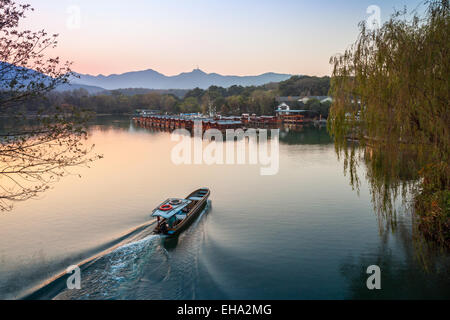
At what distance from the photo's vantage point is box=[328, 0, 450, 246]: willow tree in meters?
8.12

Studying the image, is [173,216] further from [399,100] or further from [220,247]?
[399,100]

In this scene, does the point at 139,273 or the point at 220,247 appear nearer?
the point at 139,273

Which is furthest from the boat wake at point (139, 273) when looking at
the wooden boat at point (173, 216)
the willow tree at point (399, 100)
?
the willow tree at point (399, 100)

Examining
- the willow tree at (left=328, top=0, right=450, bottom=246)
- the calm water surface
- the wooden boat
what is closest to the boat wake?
the calm water surface

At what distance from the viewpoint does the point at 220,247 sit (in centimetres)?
1237

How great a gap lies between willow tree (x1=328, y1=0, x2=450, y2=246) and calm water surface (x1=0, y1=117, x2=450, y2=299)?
2475 mm

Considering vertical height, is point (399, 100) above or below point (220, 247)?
above

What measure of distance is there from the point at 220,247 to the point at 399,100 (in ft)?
26.2

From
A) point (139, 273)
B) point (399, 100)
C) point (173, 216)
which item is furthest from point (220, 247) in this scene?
point (399, 100)

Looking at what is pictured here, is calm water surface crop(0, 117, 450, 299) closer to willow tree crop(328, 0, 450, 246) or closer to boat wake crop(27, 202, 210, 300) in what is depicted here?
boat wake crop(27, 202, 210, 300)

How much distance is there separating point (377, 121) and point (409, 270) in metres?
5.29

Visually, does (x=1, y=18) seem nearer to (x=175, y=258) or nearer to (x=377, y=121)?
(x=175, y=258)

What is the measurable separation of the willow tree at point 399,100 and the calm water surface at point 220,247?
248cm
